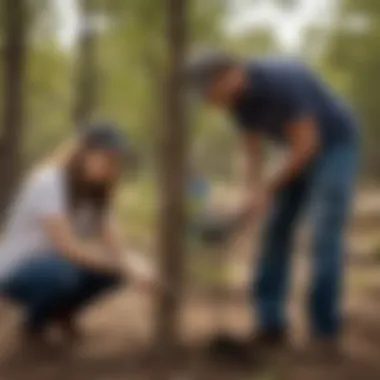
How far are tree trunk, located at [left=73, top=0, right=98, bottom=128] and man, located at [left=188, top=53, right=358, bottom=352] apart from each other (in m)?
0.15

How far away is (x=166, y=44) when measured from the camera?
138 centimetres

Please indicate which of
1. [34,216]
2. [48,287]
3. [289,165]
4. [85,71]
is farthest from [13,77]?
[289,165]

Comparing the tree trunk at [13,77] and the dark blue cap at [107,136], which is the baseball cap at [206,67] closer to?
the dark blue cap at [107,136]

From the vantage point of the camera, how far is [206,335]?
4.55ft

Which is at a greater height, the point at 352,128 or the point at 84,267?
the point at 352,128

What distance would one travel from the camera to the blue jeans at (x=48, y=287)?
139 centimetres

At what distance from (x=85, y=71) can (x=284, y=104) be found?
314 mm

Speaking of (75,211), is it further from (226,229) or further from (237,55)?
(237,55)

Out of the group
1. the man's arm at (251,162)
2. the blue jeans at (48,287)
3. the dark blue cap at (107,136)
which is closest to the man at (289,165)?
the man's arm at (251,162)

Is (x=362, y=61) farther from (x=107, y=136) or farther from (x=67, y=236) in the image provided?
(x=67, y=236)

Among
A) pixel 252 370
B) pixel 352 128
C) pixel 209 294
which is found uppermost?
pixel 352 128

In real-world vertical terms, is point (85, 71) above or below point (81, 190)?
above

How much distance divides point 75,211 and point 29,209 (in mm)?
71

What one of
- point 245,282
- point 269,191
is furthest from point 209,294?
point 269,191
